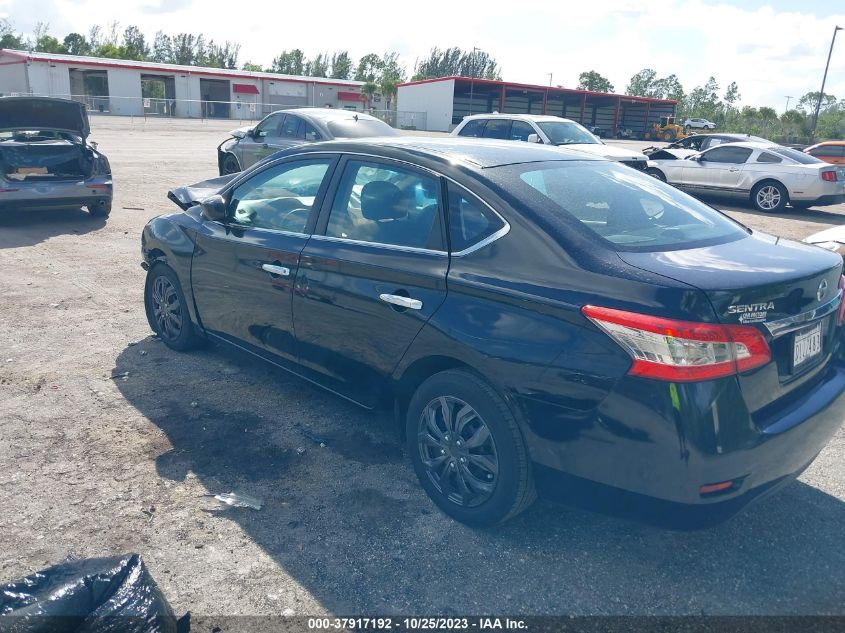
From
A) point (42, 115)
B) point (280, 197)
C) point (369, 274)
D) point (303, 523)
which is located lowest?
point (303, 523)

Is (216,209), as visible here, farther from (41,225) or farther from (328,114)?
(328,114)

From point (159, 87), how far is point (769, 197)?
202 feet

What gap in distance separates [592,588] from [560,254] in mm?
1369

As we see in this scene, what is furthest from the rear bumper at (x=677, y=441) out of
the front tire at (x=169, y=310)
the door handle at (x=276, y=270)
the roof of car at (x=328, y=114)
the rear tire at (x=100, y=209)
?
the roof of car at (x=328, y=114)

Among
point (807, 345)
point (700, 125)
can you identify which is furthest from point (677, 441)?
point (700, 125)

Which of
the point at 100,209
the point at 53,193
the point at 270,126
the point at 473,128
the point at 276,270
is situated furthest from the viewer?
the point at 473,128

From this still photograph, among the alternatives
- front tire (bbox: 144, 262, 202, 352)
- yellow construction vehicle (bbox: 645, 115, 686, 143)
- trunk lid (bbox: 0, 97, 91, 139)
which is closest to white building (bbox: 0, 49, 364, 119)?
yellow construction vehicle (bbox: 645, 115, 686, 143)

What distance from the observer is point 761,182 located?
1539cm

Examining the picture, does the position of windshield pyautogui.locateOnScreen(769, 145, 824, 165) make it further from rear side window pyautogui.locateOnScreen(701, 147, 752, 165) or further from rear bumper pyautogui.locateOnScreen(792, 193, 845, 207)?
rear bumper pyautogui.locateOnScreen(792, 193, 845, 207)

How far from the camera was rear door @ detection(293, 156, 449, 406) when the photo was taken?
3438 millimetres

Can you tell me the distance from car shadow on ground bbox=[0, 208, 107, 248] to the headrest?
7.02 metres

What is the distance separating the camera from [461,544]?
10.7 feet

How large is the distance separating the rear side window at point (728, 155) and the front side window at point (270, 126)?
30.7 ft

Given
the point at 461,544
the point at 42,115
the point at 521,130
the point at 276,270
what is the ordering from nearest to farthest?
the point at 461,544
the point at 276,270
the point at 42,115
the point at 521,130
